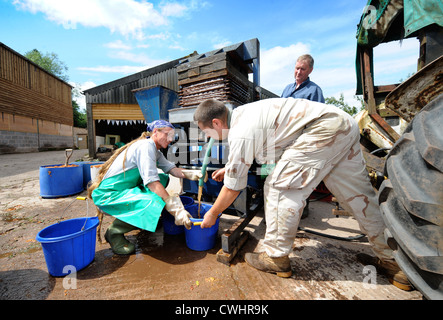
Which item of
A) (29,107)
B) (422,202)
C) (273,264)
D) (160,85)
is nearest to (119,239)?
(273,264)

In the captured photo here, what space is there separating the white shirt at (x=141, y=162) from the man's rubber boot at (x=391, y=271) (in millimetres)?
2265

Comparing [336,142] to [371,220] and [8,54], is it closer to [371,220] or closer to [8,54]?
[371,220]

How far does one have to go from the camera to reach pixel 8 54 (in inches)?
504

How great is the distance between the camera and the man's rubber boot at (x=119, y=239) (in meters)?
2.06

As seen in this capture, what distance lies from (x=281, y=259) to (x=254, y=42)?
4.00 metres

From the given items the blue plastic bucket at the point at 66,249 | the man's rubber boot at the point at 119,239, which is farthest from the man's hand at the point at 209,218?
the blue plastic bucket at the point at 66,249

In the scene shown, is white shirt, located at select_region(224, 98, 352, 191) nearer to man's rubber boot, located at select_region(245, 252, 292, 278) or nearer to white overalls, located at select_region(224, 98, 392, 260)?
white overalls, located at select_region(224, 98, 392, 260)

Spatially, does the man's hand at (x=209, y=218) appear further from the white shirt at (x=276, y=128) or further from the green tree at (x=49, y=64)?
the green tree at (x=49, y=64)

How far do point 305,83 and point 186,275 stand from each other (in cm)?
309

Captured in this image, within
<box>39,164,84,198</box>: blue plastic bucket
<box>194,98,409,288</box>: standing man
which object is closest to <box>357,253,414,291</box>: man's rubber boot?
<box>194,98,409,288</box>: standing man

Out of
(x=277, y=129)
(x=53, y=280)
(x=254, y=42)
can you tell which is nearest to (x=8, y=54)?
(x=254, y=42)

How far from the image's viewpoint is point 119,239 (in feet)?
6.88

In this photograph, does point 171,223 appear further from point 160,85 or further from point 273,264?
point 160,85

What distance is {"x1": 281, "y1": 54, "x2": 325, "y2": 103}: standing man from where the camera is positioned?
2.93m
